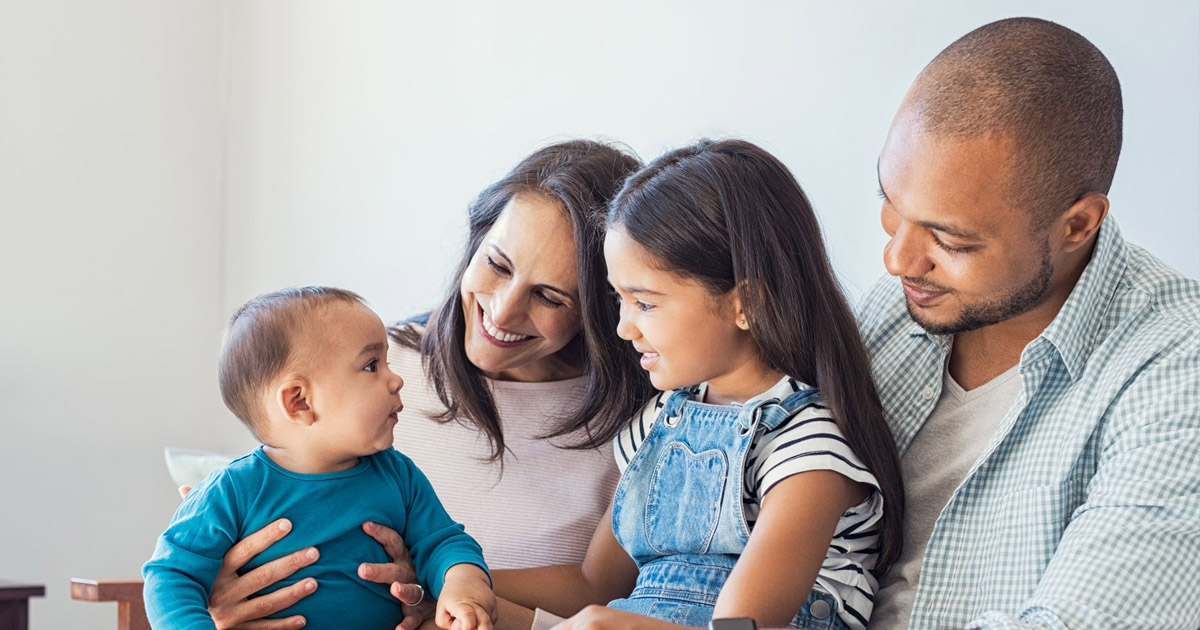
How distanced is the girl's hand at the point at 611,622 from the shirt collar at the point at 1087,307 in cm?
55

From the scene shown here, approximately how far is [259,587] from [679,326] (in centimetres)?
61

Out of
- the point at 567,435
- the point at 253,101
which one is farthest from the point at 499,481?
the point at 253,101

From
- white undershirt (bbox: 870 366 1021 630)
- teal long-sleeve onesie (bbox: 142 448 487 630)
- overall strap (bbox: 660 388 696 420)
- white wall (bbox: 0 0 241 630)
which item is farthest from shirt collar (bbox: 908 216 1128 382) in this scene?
white wall (bbox: 0 0 241 630)

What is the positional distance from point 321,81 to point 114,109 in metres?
0.63

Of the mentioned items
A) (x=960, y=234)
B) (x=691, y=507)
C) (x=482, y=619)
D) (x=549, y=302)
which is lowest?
(x=482, y=619)

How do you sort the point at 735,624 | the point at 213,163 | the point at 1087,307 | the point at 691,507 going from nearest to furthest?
the point at 735,624 < the point at 1087,307 < the point at 691,507 < the point at 213,163

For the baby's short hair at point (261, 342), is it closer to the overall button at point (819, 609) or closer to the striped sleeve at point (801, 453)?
the striped sleeve at point (801, 453)

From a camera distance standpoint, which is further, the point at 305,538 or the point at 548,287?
the point at 548,287

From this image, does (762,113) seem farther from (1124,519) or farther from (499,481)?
(1124,519)

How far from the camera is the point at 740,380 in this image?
1528mm

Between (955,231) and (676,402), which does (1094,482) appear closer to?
(955,231)

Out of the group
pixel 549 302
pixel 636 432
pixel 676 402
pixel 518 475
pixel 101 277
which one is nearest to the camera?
pixel 676 402

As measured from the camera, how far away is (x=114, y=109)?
345 centimetres

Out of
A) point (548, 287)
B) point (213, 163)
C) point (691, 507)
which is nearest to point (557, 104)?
point (548, 287)
